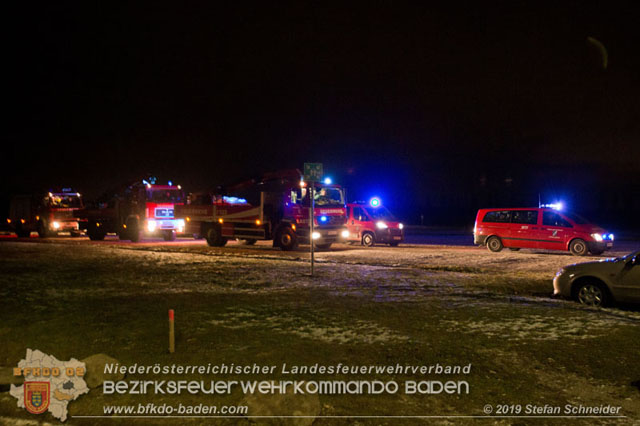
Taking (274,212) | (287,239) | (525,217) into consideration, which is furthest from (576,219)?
(274,212)

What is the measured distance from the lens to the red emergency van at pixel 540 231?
64.2 feet

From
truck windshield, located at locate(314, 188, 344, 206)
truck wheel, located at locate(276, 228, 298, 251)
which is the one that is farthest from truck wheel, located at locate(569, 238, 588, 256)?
truck wheel, located at locate(276, 228, 298, 251)

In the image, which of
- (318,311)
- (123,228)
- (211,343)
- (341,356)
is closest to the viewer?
(341,356)

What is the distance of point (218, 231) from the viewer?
25156 mm

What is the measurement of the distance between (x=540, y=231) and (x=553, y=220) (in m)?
0.63

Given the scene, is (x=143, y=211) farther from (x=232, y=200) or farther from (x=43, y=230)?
(x=43, y=230)

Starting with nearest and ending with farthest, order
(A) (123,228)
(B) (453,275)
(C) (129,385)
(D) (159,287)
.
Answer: (C) (129,385) → (D) (159,287) → (B) (453,275) → (A) (123,228)

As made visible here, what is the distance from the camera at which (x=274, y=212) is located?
76.0ft

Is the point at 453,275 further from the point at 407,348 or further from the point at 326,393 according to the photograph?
the point at 326,393

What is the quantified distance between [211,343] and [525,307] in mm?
5727

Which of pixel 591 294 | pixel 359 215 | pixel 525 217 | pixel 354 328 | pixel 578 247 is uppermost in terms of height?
pixel 359 215

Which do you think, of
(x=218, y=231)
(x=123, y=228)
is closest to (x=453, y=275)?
(x=218, y=231)

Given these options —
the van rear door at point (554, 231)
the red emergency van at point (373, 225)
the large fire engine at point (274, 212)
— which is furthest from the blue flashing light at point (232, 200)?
the van rear door at point (554, 231)

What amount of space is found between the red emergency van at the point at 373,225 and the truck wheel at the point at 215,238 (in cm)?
613
